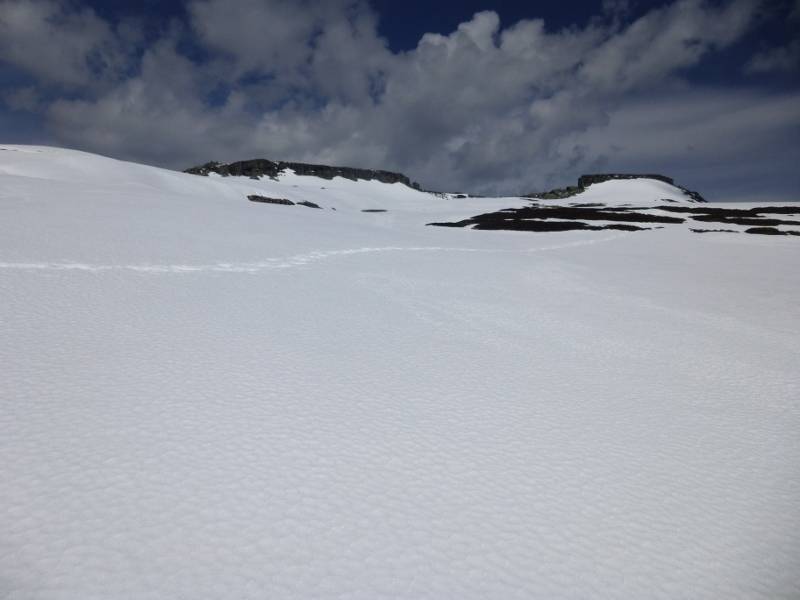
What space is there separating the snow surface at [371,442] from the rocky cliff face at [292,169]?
4418 inches

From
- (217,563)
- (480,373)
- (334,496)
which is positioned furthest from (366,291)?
(217,563)

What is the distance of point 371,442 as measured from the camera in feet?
12.6

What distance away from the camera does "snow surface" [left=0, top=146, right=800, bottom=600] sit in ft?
8.48

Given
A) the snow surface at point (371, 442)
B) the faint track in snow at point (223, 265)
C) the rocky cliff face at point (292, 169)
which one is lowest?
the snow surface at point (371, 442)

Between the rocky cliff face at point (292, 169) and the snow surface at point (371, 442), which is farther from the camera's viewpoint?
the rocky cliff face at point (292, 169)

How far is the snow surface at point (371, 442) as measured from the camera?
2.59 m

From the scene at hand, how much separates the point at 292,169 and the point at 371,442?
127026 millimetres

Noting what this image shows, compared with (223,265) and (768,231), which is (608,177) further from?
(223,265)

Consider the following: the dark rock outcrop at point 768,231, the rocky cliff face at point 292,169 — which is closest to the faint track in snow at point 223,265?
the dark rock outcrop at point 768,231

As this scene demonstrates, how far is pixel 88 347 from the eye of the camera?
513 centimetres

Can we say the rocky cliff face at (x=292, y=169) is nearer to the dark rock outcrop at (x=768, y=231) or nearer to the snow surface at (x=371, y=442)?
the dark rock outcrop at (x=768, y=231)

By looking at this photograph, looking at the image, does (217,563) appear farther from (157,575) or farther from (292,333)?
(292,333)

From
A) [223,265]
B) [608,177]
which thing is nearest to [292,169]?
[608,177]

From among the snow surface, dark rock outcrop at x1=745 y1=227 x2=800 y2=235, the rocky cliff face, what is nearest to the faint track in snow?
the snow surface
